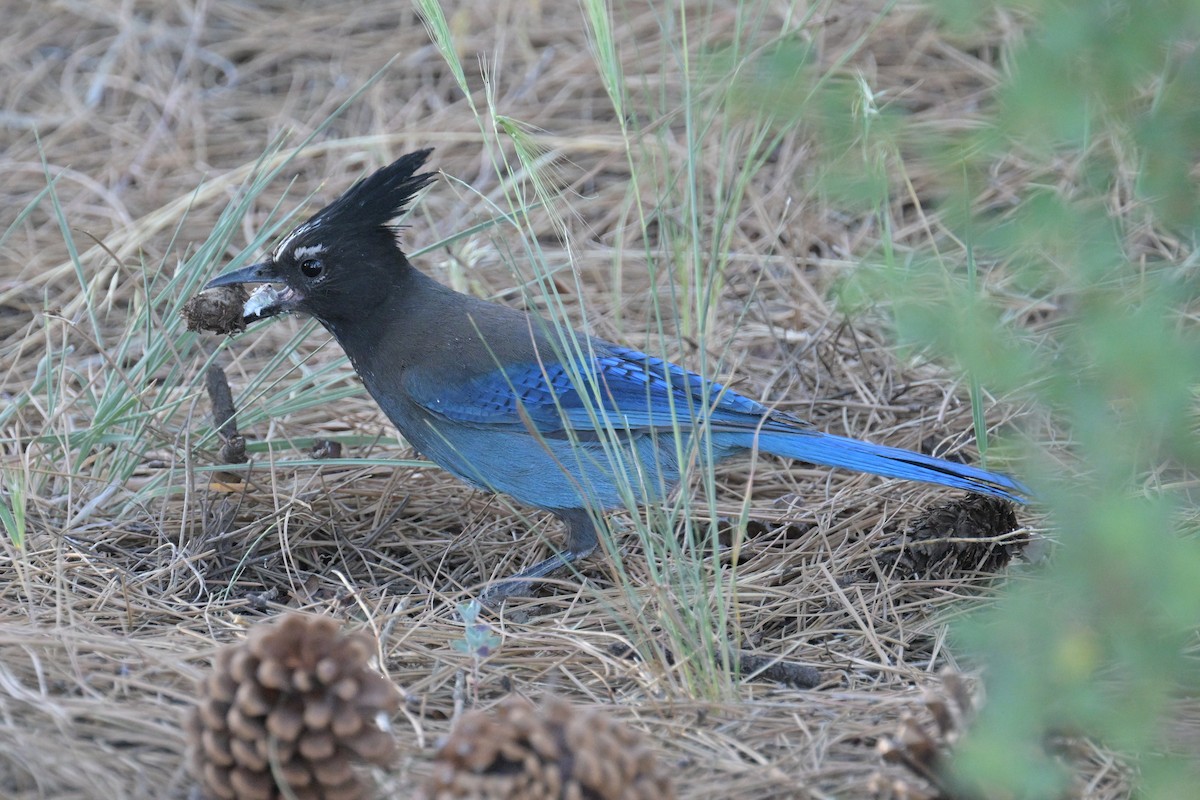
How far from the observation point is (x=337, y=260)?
3.23 m

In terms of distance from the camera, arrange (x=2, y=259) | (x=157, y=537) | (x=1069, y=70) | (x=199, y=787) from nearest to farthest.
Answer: (x=1069, y=70)
(x=199, y=787)
(x=157, y=537)
(x=2, y=259)

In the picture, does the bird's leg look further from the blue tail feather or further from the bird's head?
the bird's head

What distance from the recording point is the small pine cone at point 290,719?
177cm

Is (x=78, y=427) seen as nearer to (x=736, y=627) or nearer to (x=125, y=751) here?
(x=125, y=751)

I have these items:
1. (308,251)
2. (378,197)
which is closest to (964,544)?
(378,197)

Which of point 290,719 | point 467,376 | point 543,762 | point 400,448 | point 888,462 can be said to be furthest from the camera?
point 400,448

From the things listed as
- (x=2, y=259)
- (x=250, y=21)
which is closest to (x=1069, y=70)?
(x=2, y=259)

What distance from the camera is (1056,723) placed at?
1.69 m

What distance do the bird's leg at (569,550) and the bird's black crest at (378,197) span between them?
87cm

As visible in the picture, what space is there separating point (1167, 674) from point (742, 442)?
1577 mm

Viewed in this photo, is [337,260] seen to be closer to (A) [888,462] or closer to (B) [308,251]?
(B) [308,251]

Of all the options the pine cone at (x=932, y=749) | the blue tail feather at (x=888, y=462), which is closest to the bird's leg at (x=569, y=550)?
the blue tail feather at (x=888, y=462)

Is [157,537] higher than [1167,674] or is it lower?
lower

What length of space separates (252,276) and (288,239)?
129mm
